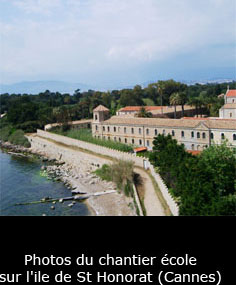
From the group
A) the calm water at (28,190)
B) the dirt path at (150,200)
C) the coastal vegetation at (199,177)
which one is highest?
the coastal vegetation at (199,177)

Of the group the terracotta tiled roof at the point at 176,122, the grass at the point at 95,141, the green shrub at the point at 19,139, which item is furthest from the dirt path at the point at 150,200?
the green shrub at the point at 19,139

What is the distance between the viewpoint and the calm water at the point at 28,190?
23094mm

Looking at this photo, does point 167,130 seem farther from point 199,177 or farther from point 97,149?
point 199,177

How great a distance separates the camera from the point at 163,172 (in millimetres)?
22406

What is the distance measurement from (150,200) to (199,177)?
4.33 m

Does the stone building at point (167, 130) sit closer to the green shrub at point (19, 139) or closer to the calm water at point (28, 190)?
the calm water at point (28, 190)

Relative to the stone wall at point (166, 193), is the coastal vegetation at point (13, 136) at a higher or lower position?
higher

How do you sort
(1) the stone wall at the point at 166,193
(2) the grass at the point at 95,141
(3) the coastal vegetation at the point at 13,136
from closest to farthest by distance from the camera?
(1) the stone wall at the point at 166,193
(2) the grass at the point at 95,141
(3) the coastal vegetation at the point at 13,136

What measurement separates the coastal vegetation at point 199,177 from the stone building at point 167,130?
6.54m

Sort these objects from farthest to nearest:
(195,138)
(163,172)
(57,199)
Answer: (195,138) → (57,199) → (163,172)

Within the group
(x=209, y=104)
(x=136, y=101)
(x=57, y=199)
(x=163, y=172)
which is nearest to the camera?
(x=163, y=172)
